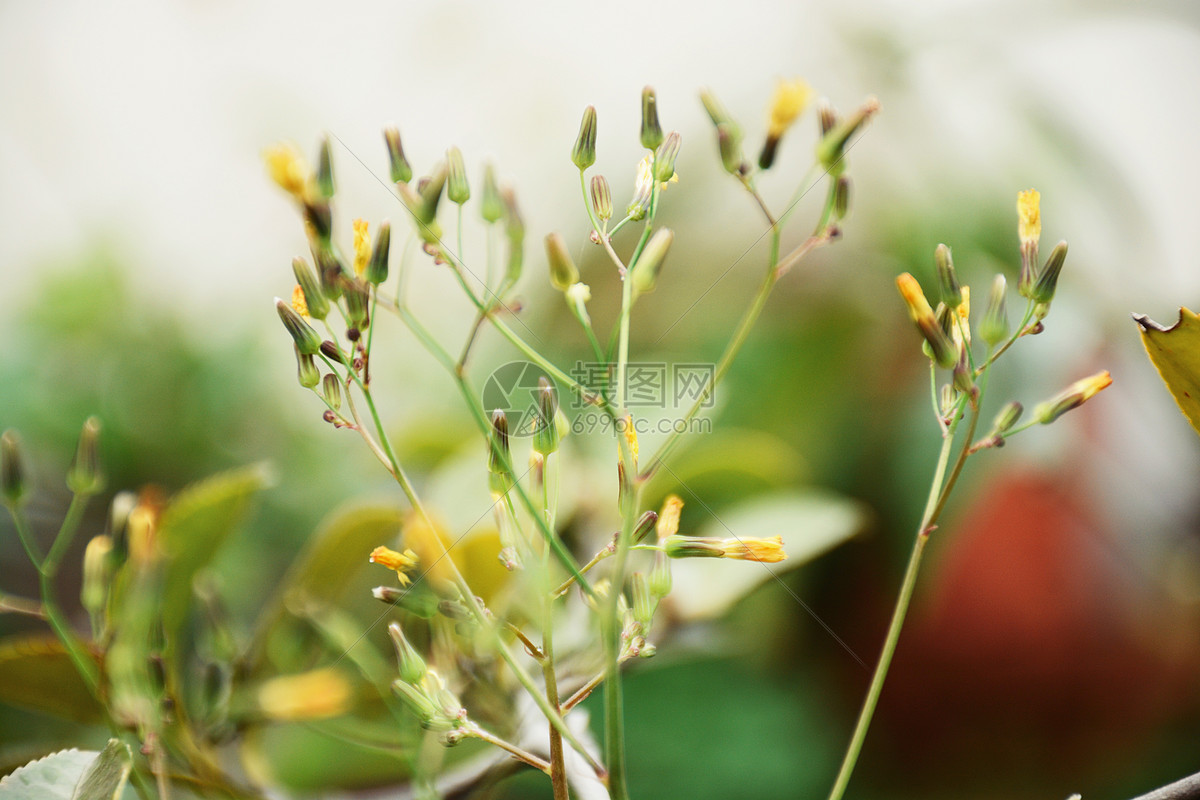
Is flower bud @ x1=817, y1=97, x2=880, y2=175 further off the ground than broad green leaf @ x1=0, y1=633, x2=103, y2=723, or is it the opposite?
flower bud @ x1=817, y1=97, x2=880, y2=175

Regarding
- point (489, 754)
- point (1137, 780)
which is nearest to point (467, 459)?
point (489, 754)

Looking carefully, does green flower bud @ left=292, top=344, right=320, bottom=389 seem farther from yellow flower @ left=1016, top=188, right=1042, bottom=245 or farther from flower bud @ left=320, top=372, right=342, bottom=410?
yellow flower @ left=1016, top=188, right=1042, bottom=245

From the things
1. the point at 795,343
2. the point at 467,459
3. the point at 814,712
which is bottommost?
the point at 814,712

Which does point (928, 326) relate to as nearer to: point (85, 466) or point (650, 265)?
point (650, 265)

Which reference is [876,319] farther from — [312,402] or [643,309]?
[312,402]

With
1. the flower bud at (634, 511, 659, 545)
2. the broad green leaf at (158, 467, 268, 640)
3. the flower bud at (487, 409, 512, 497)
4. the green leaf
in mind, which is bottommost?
the green leaf

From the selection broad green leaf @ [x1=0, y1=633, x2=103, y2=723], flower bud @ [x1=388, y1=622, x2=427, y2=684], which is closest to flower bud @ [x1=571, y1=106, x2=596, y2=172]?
flower bud @ [x1=388, y1=622, x2=427, y2=684]
